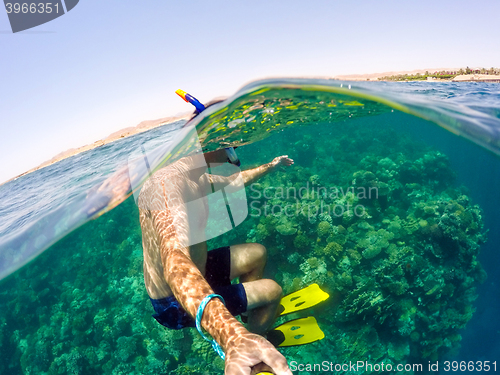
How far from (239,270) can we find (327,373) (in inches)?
228

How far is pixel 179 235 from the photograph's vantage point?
85.4 inches

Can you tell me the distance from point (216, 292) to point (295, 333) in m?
2.35

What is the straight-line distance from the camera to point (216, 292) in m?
3.04

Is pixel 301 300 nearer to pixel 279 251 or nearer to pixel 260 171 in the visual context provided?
pixel 260 171

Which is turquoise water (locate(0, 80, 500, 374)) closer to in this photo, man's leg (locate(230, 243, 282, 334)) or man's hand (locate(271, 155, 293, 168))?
man's hand (locate(271, 155, 293, 168))

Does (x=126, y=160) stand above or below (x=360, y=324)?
above

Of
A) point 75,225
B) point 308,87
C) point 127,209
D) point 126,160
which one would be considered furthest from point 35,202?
point 308,87

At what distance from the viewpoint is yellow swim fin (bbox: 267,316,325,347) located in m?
4.04

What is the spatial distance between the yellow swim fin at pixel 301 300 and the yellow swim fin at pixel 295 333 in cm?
32

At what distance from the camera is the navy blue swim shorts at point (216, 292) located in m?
2.83

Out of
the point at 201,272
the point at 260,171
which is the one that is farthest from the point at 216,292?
the point at 260,171

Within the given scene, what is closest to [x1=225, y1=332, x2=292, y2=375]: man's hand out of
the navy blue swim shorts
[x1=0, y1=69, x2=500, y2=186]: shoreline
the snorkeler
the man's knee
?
the snorkeler

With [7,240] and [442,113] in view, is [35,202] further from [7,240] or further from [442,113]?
[442,113]

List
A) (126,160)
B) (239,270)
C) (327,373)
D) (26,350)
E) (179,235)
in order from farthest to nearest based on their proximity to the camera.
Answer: (26,350) → (126,160) → (327,373) → (239,270) → (179,235)
